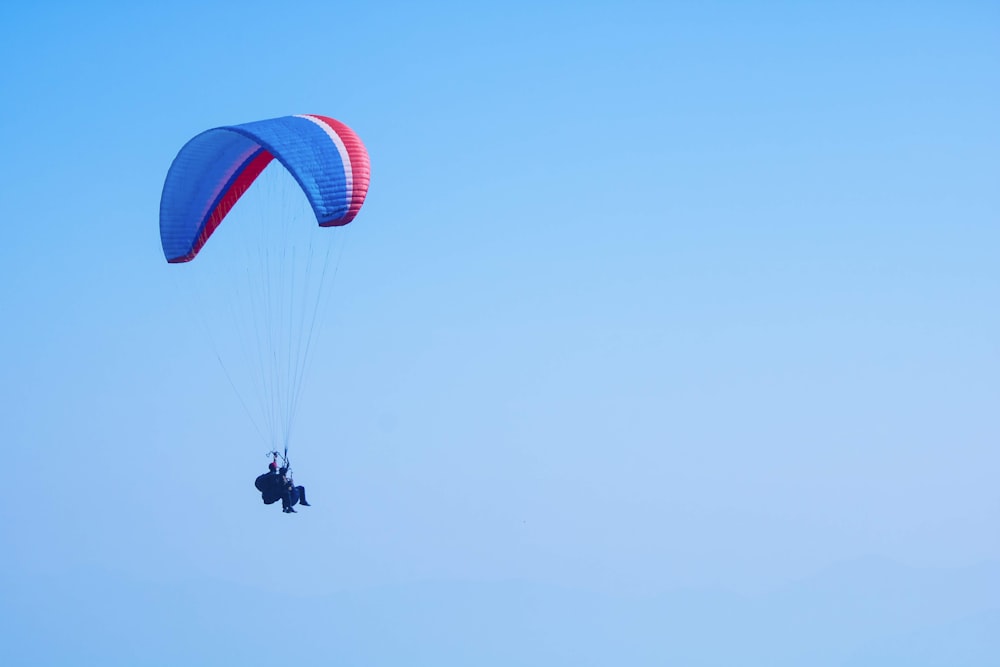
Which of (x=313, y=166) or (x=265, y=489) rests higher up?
(x=313, y=166)

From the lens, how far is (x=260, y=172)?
41.1 metres

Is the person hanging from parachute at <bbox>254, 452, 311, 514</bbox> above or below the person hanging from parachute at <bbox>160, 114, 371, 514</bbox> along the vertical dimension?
below

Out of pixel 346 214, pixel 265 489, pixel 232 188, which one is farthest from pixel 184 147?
pixel 265 489

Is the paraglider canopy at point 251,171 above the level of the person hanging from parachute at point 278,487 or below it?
above

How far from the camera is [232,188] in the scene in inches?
1596

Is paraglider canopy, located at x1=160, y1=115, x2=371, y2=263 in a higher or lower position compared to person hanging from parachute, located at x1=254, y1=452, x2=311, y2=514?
higher

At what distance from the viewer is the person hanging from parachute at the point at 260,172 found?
37.4 metres

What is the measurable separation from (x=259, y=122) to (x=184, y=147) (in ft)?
5.73

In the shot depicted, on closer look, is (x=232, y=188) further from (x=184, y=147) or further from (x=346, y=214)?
(x=346, y=214)

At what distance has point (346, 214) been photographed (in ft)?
123

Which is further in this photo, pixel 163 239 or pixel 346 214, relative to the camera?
pixel 163 239

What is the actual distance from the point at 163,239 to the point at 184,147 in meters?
2.10

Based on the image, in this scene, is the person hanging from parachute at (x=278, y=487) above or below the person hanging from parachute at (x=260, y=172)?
below

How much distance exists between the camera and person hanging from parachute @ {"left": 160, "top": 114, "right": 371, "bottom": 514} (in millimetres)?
37375
